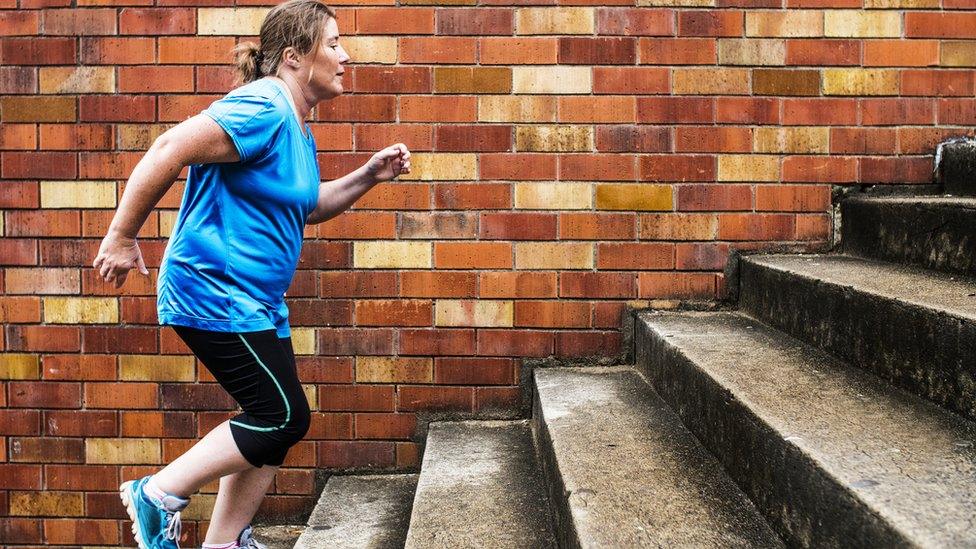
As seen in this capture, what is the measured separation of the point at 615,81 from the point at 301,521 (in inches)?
87.5

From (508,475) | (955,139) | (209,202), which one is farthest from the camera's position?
(955,139)

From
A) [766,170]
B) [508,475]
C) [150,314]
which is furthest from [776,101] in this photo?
[150,314]

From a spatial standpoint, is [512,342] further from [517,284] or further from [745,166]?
[745,166]

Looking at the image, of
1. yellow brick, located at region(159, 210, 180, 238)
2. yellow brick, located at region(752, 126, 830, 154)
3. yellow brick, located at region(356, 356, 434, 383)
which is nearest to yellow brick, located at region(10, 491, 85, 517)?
yellow brick, located at region(159, 210, 180, 238)

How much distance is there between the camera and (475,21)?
3.13m

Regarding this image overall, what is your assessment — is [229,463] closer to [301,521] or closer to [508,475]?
[508,475]

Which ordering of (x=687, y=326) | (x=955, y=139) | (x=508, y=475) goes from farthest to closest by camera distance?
(x=955, y=139)
(x=687, y=326)
(x=508, y=475)

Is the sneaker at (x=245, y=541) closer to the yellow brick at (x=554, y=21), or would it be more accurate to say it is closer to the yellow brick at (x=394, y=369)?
the yellow brick at (x=394, y=369)

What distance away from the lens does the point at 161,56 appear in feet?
10.3

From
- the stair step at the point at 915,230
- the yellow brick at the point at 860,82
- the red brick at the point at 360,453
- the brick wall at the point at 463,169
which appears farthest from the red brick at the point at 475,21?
the red brick at the point at 360,453

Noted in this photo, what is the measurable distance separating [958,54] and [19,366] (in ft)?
13.3

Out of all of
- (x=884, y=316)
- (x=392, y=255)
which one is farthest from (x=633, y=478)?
(x=392, y=255)

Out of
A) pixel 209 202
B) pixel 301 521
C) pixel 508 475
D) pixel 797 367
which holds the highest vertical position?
pixel 209 202

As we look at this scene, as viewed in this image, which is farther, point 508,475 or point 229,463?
point 508,475
